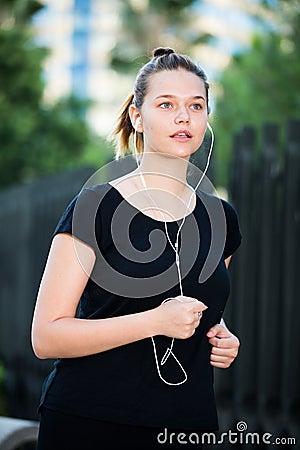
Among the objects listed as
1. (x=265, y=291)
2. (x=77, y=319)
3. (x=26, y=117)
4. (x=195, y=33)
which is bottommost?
(x=77, y=319)

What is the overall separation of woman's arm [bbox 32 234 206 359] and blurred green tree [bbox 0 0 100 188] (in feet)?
56.2

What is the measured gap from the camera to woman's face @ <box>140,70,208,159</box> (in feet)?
7.93

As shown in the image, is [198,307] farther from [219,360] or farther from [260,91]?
[260,91]

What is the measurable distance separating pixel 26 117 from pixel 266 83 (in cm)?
739

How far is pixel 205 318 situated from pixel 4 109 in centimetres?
1737

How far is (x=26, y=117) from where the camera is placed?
1950cm

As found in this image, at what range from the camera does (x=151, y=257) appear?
2.38 m

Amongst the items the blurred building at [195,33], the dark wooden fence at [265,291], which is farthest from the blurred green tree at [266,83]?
the dark wooden fence at [265,291]

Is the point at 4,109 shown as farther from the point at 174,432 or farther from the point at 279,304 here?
the point at 174,432

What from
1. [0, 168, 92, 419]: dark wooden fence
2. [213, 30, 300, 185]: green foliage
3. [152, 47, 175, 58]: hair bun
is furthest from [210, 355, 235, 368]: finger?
[213, 30, 300, 185]: green foliage

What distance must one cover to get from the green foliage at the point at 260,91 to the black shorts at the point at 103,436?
10466 millimetres

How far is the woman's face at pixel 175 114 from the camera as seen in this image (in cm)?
242

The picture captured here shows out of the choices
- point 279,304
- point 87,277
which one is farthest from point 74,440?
point 279,304

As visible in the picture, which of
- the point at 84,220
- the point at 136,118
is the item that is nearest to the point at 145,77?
the point at 136,118
